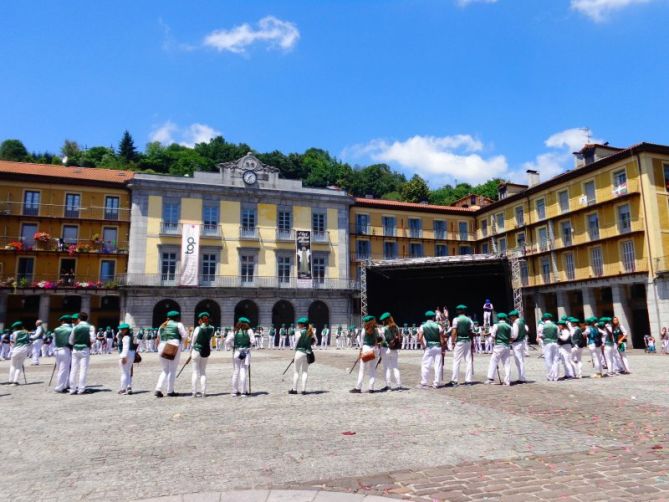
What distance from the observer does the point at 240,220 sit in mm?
39688

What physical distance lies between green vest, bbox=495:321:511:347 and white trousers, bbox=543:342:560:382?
2230 mm

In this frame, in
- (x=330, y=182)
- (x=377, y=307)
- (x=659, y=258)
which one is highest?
(x=330, y=182)

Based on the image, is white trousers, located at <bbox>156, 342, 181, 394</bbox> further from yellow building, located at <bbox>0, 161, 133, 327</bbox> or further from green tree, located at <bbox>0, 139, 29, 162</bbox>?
green tree, located at <bbox>0, 139, 29, 162</bbox>

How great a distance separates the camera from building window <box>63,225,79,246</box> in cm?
3759

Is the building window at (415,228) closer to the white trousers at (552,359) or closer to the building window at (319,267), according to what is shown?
the building window at (319,267)

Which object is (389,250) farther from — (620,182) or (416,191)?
(416,191)

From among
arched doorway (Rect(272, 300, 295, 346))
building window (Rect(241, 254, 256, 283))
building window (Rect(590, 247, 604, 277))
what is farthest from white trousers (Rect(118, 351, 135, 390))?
building window (Rect(590, 247, 604, 277))

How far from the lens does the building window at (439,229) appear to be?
46344mm

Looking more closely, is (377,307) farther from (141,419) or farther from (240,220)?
(141,419)

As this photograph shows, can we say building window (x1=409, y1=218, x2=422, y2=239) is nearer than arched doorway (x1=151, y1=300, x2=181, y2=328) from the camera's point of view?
No

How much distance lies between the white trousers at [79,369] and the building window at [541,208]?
36809 millimetres

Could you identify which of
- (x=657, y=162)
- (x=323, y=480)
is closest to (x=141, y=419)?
(x=323, y=480)

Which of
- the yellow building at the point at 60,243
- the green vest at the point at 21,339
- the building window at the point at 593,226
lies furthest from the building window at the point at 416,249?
the green vest at the point at 21,339

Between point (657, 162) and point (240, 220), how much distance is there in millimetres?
30190
